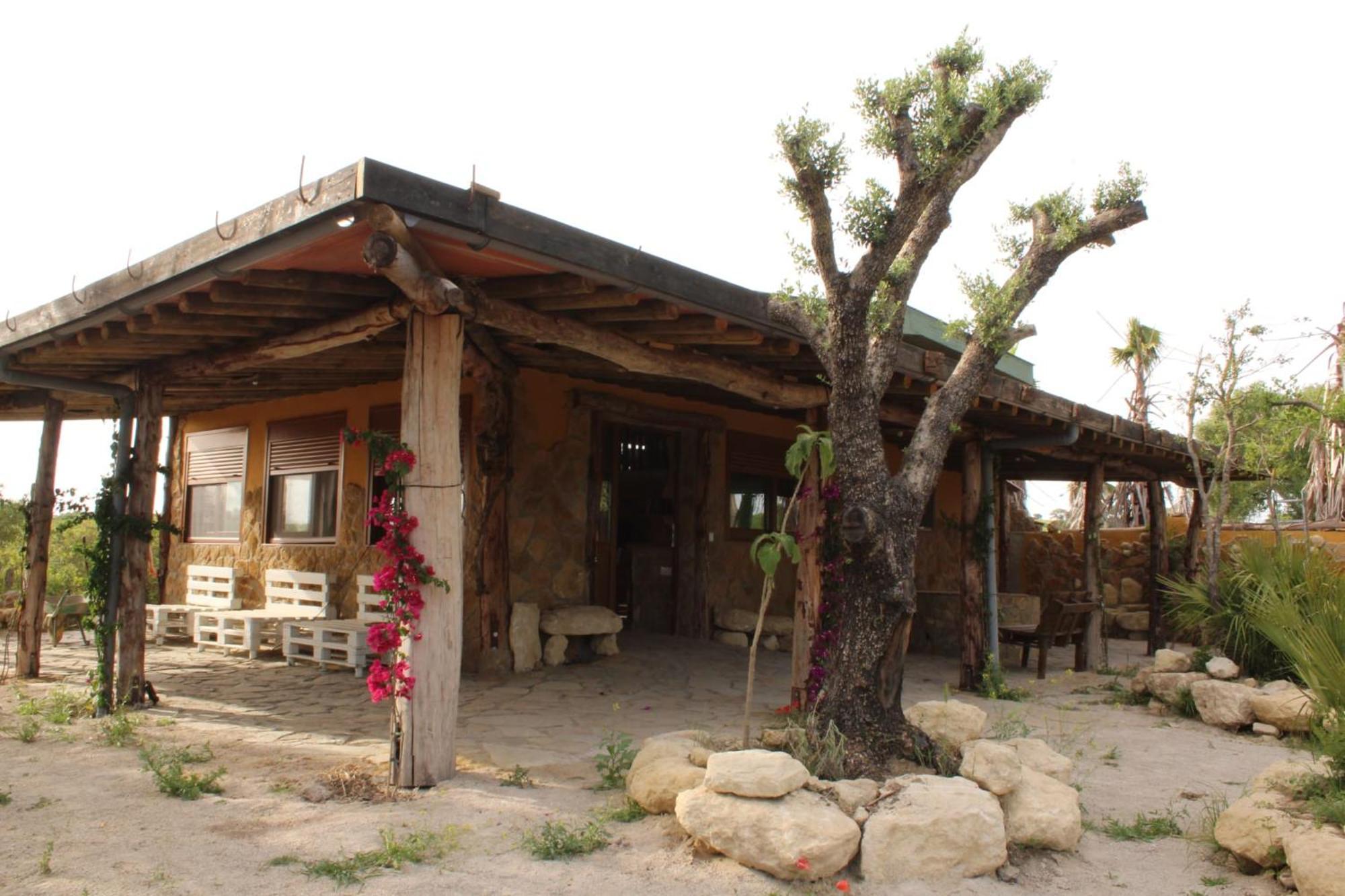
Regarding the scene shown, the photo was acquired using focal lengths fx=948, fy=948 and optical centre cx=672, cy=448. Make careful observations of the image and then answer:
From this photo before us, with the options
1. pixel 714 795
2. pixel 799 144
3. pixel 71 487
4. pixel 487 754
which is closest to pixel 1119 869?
pixel 714 795

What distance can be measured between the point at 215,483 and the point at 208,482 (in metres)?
0.14

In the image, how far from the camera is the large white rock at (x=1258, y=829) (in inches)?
153

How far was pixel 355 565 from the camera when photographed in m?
9.21

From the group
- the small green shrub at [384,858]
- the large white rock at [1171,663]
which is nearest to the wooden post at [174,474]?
the small green shrub at [384,858]

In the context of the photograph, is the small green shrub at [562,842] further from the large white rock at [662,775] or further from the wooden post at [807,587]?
the wooden post at [807,587]

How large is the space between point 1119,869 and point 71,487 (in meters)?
8.07

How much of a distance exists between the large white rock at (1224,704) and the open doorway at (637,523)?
188 inches

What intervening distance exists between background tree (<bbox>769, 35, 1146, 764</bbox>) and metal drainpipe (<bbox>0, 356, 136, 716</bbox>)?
488 centimetres

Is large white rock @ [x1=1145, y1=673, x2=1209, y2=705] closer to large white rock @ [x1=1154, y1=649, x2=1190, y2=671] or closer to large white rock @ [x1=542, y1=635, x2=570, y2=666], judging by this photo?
large white rock @ [x1=1154, y1=649, x2=1190, y2=671]

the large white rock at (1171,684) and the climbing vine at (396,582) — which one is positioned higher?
the climbing vine at (396,582)

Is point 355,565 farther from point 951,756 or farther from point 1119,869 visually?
point 1119,869

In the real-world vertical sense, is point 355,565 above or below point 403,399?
below

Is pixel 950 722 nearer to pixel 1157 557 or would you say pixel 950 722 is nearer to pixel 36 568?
pixel 36 568

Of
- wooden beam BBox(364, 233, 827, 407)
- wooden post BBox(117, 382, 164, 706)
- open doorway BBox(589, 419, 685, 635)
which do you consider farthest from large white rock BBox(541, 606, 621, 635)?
wooden post BBox(117, 382, 164, 706)
